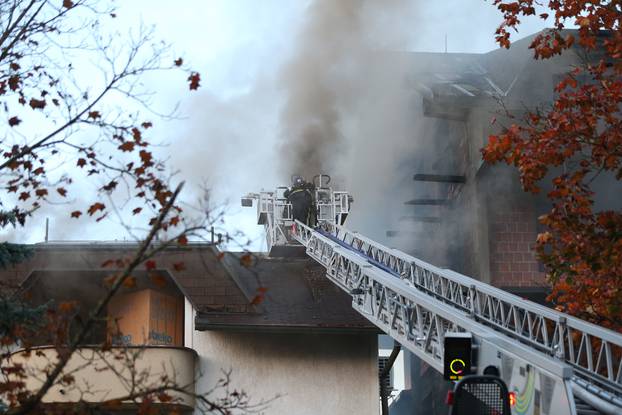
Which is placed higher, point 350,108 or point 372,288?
point 350,108

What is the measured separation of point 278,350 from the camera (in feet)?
51.3

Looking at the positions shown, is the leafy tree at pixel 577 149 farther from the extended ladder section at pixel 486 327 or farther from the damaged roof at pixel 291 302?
the damaged roof at pixel 291 302

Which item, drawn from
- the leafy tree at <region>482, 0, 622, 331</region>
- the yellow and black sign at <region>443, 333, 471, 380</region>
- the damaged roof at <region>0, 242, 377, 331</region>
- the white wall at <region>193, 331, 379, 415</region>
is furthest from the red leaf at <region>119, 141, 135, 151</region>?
the white wall at <region>193, 331, 379, 415</region>

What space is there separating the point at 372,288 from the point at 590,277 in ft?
9.77

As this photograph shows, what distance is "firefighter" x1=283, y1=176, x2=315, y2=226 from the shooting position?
1998cm

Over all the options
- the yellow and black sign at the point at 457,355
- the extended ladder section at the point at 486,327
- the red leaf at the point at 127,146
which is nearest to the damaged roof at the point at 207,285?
the extended ladder section at the point at 486,327

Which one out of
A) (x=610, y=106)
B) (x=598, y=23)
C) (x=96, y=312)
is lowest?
(x=96, y=312)

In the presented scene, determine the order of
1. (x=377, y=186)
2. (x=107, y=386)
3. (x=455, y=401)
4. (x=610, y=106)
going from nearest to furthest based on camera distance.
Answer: (x=455, y=401)
(x=610, y=106)
(x=107, y=386)
(x=377, y=186)

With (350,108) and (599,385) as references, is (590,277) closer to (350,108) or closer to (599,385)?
(599,385)

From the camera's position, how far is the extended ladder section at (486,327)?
8.80 meters

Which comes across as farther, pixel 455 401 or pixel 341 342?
pixel 341 342

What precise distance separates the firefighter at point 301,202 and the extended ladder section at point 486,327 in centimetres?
169

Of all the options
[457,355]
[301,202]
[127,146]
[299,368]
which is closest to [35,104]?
[127,146]

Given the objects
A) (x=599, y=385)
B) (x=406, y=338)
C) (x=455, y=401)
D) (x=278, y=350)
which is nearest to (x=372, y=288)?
(x=406, y=338)
